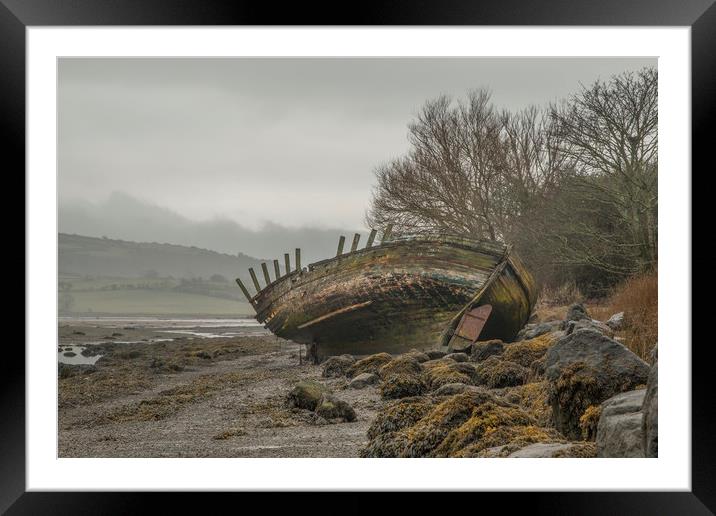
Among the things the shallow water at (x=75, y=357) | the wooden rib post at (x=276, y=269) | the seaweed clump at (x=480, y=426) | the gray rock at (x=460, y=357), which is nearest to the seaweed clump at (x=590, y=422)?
the seaweed clump at (x=480, y=426)

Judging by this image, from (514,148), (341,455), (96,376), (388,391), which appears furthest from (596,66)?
(96,376)

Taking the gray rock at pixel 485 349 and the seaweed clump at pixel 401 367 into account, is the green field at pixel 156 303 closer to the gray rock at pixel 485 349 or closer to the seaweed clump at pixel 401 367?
the seaweed clump at pixel 401 367

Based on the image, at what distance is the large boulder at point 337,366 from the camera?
19.1 feet

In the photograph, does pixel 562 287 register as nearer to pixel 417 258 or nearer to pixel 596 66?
pixel 417 258

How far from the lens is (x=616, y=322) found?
5516mm

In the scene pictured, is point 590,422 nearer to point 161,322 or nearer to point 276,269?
point 276,269

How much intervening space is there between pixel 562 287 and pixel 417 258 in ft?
3.99

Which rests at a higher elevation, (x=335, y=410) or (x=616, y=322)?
(x=616, y=322)

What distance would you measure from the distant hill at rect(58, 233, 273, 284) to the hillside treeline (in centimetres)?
125

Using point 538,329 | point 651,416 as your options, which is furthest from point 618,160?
point 651,416

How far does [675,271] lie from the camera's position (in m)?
4.23

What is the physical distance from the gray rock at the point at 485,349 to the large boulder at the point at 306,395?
1.26 m

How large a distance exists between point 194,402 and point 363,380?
4.31 feet
